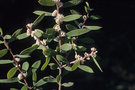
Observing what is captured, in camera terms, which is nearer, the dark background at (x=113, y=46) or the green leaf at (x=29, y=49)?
the green leaf at (x=29, y=49)

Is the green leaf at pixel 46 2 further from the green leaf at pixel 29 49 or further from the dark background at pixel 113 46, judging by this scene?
the dark background at pixel 113 46

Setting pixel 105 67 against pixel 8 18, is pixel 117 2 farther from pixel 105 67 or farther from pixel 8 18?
pixel 8 18

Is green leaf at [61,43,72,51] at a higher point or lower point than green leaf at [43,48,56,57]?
lower

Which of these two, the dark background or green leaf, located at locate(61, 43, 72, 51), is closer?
green leaf, located at locate(61, 43, 72, 51)

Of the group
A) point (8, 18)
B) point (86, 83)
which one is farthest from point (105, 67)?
point (8, 18)

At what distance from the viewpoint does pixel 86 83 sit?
4.12 m

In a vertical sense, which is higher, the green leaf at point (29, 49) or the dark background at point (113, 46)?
the green leaf at point (29, 49)

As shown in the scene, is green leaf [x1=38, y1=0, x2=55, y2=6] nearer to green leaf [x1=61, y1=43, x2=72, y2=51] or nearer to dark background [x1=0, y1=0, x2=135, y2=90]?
green leaf [x1=61, y1=43, x2=72, y2=51]

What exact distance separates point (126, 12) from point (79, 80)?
130cm

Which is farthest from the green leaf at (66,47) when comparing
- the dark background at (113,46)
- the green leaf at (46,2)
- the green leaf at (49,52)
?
the dark background at (113,46)

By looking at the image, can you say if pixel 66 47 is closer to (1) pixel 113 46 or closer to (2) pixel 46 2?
(2) pixel 46 2

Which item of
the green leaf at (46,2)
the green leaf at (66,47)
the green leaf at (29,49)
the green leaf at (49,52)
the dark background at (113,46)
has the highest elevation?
the green leaf at (46,2)

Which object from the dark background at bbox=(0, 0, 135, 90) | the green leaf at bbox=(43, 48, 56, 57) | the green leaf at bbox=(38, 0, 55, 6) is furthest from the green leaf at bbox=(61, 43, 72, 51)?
the dark background at bbox=(0, 0, 135, 90)

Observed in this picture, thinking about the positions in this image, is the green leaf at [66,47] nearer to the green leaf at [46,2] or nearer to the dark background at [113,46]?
the green leaf at [46,2]
